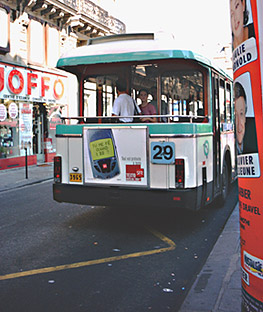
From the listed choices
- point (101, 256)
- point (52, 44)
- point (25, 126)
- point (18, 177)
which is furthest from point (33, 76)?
point (101, 256)

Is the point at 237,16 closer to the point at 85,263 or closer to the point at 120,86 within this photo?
the point at 85,263

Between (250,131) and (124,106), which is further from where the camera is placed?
(124,106)

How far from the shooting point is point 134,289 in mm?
4281

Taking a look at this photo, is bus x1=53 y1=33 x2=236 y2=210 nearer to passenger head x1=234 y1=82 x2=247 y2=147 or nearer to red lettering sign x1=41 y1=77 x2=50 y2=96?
passenger head x1=234 y1=82 x2=247 y2=147

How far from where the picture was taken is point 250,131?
2.30 metres

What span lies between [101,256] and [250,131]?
3531 mm

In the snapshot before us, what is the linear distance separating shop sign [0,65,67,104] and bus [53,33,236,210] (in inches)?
439

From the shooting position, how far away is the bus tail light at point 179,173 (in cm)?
590

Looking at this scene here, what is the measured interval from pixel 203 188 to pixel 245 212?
3.99 m

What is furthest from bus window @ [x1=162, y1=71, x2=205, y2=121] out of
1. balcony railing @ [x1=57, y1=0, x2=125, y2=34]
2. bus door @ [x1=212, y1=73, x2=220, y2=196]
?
balcony railing @ [x1=57, y1=0, x2=125, y2=34]

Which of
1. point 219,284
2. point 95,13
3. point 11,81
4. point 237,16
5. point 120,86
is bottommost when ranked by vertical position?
point 219,284

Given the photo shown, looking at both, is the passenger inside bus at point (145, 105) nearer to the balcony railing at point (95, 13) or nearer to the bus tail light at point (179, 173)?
the bus tail light at point (179, 173)

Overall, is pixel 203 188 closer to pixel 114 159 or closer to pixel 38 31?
pixel 114 159

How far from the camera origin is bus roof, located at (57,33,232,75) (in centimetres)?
608
